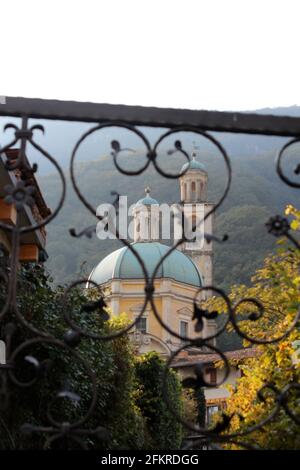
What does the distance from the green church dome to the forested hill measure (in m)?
1.84

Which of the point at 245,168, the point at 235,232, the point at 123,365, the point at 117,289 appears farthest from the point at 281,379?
the point at 245,168

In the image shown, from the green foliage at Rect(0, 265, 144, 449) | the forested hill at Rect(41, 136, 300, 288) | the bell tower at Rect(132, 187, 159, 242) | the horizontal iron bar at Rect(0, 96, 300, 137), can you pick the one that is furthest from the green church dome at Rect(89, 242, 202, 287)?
the horizontal iron bar at Rect(0, 96, 300, 137)

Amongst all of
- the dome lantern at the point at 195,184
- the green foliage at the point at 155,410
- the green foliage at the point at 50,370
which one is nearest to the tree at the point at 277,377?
the green foliage at the point at 50,370

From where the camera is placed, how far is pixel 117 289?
144ft

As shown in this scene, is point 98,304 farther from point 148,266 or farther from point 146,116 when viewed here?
point 148,266

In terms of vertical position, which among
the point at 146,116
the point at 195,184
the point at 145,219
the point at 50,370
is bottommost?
the point at 50,370

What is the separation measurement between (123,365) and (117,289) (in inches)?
1175

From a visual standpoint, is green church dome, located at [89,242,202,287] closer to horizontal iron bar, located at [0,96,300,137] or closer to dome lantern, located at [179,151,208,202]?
dome lantern, located at [179,151,208,202]

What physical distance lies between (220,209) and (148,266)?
13558 mm

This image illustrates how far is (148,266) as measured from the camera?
4425 centimetres

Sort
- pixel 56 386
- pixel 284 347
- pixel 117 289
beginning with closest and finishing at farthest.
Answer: pixel 284 347
pixel 56 386
pixel 117 289

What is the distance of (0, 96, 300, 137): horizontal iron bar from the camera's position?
87.4 inches

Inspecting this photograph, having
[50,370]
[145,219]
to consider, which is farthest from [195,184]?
[50,370]
